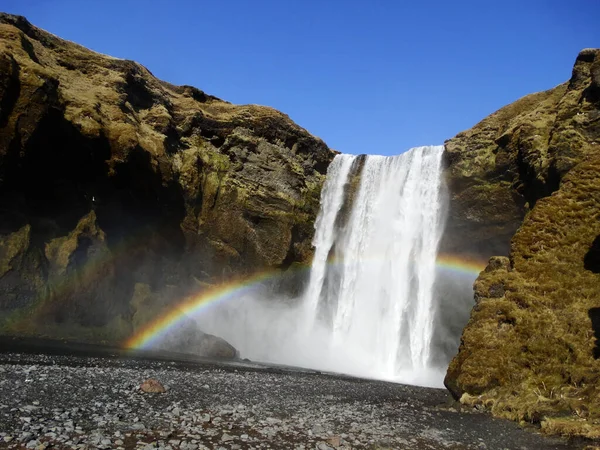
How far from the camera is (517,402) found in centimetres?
1633

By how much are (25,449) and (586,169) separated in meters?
27.2

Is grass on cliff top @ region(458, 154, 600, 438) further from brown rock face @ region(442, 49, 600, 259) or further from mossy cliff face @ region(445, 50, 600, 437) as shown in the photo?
brown rock face @ region(442, 49, 600, 259)

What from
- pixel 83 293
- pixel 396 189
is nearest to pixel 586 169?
pixel 396 189

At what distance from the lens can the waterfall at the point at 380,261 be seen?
4009cm

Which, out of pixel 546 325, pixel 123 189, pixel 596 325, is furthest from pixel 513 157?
pixel 123 189

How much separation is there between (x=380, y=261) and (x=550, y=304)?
25.0m

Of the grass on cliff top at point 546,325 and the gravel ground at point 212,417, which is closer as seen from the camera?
the gravel ground at point 212,417

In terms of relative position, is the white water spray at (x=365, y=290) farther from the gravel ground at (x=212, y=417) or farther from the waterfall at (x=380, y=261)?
the gravel ground at (x=212, y=417)

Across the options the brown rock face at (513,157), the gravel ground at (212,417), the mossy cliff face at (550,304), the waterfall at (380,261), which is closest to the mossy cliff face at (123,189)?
the waterfall at (380,261)

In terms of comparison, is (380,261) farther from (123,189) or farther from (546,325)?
(546,325)

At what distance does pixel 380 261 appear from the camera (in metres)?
44.7

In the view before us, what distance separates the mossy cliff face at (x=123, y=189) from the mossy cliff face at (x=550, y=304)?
85.9ft

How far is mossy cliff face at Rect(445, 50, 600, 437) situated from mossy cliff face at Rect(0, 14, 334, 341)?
2619 cm

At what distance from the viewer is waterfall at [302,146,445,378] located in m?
40.1
